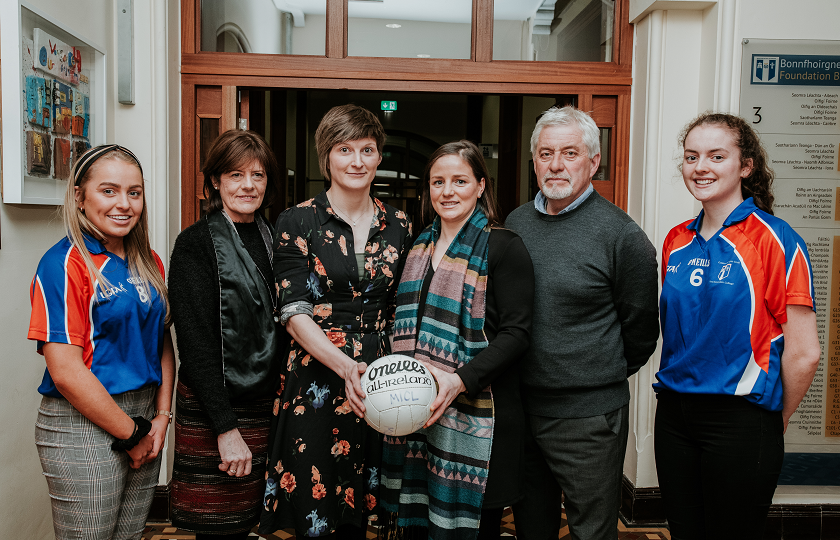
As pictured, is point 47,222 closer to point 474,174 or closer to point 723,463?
point 474,174

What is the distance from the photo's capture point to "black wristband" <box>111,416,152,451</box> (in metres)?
1.57

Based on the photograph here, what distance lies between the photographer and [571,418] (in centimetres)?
178

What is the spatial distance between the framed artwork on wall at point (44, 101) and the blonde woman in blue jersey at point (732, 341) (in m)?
2.33

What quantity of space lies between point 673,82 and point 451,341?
204 cm

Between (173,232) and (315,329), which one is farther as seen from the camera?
(173,232)

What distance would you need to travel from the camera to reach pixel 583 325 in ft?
5.82

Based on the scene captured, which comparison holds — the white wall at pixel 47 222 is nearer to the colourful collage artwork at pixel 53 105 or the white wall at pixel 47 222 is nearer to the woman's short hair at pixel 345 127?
the colourful collage artwork at pixel 53 105

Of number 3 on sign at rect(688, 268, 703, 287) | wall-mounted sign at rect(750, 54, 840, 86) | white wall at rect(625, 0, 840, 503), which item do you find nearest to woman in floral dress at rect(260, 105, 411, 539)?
number 3 on sign at rect(688, 268, 703, 287)

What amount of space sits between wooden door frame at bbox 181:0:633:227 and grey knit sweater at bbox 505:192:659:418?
55.2 inches

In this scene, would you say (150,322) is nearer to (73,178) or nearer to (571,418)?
(73,178)

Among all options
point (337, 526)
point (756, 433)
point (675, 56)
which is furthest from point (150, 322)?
point (675, 56)

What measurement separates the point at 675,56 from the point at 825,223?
1.12 m

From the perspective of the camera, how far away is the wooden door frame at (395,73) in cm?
295

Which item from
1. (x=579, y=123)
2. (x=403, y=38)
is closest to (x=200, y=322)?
(x=579, y=123)
